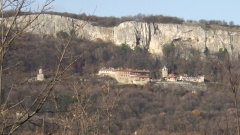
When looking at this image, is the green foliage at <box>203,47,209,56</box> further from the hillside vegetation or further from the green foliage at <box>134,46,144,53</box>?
the green foliage at <box>134,46,144,53</box>

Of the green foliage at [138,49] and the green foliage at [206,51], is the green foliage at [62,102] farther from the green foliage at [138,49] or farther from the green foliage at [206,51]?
the green foliage at [206,51]

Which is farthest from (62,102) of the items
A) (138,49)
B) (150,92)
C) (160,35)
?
(160,35)

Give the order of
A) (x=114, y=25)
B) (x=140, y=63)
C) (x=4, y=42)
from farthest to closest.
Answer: (x=114, y=25) → (x=140, y=63) → (x=4, y=42)

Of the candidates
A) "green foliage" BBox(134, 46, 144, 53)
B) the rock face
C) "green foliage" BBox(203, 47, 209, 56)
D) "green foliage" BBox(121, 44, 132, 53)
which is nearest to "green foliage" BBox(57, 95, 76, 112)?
"green foliage" BBox(121, 44, 132, 53)

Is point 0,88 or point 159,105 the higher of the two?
point 0,88

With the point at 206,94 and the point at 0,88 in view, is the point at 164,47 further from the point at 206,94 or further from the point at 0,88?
the point at 0,88

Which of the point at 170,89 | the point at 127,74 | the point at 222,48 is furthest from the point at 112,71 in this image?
the point at 222,48

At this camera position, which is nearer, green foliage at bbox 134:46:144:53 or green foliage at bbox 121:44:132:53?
green foliage at bbox 121:44:132:53

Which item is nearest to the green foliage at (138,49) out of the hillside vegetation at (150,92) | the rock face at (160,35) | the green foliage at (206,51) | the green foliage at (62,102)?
the hillside vegetation at (150,92)
